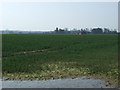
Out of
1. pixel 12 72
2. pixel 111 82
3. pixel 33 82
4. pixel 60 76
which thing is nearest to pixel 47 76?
pixel 60 76

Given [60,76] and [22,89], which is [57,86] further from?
[60,76]

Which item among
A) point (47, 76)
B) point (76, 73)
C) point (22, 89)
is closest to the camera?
point (22, 89)

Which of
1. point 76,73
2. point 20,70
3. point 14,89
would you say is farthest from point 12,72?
point 14,89

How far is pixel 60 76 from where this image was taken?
1425 cm

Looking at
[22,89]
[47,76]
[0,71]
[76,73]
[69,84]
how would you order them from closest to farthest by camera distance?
[22,89]
[69,84]
[47,76]
[76,73]
[0,71]

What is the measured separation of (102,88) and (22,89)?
3403mm

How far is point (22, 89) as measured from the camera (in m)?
10.8

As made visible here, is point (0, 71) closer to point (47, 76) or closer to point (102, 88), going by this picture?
point (47, 76)

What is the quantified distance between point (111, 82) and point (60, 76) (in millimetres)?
3121

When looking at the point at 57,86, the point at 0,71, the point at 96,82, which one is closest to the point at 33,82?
the point at 57,86

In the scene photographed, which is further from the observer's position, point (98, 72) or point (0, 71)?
point (0, 71)

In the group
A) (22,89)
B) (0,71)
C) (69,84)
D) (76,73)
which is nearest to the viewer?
(22,89)

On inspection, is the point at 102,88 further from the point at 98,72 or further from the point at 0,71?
the point at 0,71

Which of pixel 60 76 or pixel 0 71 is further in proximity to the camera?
pixel 0 71
